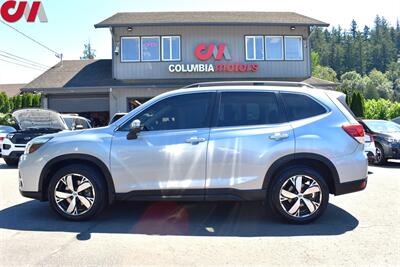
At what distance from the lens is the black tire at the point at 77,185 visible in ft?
18.6

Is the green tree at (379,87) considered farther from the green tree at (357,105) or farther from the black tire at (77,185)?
the black tire at (77,185)

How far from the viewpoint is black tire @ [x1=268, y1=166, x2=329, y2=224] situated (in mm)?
5602

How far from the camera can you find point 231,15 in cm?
2423

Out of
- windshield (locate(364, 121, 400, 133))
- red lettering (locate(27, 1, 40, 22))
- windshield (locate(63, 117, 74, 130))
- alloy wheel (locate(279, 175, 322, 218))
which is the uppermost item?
red lettering (locate(27, 1, 40, 22))

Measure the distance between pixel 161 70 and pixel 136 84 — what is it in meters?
1.57

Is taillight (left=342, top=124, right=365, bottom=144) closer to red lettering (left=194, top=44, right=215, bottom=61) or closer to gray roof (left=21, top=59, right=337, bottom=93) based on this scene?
gray roof (left=21, top=59, right=337, bottom=93)

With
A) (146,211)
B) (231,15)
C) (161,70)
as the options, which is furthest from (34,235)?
(231,15)

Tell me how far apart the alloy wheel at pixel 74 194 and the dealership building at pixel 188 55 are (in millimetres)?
16051

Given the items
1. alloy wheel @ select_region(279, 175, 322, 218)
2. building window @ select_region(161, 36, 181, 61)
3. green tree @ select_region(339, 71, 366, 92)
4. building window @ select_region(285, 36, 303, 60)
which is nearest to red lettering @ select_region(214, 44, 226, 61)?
building window @ select_region(161, 36, 181, 61)

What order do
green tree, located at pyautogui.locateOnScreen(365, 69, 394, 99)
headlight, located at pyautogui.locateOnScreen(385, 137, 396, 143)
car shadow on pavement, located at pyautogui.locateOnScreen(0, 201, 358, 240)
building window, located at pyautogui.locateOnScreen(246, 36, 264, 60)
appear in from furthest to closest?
green tree, located at pyautogui.locateOnScreen(365, 69, 394, 99), building window, located at pyautogui.locateOnScreen(246, 36, 264, 60), headlight, located at pyautogui.locateOnScreen(385, 137, 396, 143), car shadow on pavement, located at pyautogui.locateOnScreen(0, 201, 358, 240)

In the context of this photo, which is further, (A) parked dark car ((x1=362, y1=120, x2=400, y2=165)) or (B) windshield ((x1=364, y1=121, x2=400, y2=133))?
(B) windshield ((x1=364, y1=121, x2=400, y2=133))

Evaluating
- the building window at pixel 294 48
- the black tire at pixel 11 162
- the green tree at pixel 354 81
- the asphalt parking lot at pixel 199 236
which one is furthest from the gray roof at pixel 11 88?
the green tree at pixel 354 81

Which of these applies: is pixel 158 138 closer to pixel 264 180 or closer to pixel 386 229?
pixel 264 180

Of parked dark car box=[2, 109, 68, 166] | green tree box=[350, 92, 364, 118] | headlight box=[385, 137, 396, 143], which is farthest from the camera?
green tree box=[350, 92, 364, 118]
